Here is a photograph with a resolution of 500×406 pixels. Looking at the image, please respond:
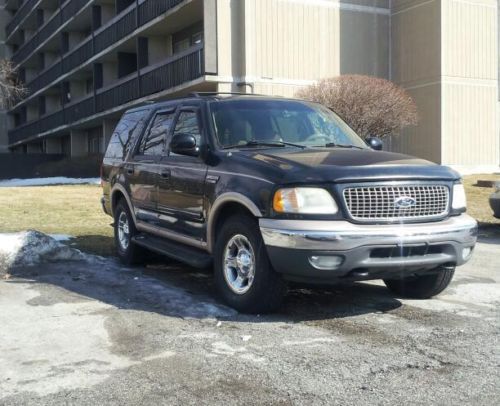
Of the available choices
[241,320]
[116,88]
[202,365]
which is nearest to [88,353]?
[202,365]

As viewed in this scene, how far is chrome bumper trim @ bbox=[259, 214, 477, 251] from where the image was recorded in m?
4.68

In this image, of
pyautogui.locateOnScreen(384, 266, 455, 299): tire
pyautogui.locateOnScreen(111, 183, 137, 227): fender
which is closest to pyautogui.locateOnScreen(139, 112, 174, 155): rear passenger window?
pyautogui.locateOnScreen(111, 183, 137, 227): fender

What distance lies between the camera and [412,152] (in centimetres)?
2212

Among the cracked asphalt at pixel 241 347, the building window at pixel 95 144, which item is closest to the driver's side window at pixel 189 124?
the cracked asphalt at pixel 241 347

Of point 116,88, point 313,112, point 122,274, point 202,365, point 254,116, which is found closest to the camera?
point 202,365

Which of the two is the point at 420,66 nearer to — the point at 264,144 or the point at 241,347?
the point at 264,144

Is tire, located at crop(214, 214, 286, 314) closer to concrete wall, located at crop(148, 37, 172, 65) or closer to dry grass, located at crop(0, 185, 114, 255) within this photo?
dry grass, located at crop(0, 185, 114, 255)

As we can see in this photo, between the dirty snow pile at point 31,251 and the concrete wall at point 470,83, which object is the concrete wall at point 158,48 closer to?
the concrete wall at point 470,83

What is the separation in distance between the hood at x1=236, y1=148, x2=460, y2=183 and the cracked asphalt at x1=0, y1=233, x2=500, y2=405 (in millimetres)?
1200

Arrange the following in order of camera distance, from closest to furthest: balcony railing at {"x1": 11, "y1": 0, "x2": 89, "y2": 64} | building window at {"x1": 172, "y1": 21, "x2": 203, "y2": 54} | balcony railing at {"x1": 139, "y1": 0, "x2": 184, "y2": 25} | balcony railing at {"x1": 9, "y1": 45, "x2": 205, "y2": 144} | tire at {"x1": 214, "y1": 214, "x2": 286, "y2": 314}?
1. tire at {"x1": 214, "y1": 214, "x2": 286, "y2": 314}
2. balcony railing at {"x1": 9, "y1": 45, "x2": 205, "y2": 144}
3. balcony railing at {"x1": 139, "y1": 0, "x2": 184, "y2": 25}
4. building window at {"x1": 172, "y1": 21, "x2": 203, "y2": 54}
5. balcony railing at {"x1": 11, "y1": 0, "x2": 89, "y2": 64}

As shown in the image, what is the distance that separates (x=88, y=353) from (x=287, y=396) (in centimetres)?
156

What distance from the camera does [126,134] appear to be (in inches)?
324

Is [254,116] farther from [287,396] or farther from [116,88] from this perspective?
[116,88]

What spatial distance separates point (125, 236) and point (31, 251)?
118cm
